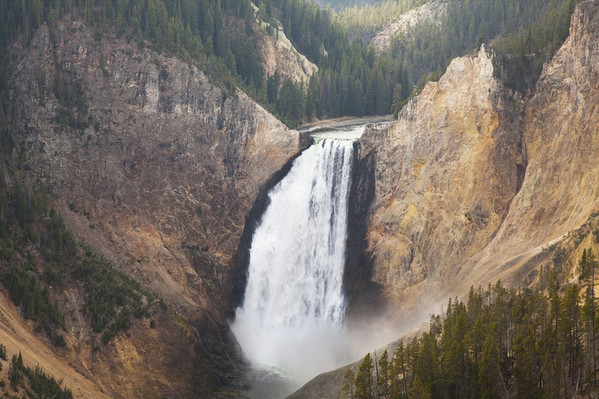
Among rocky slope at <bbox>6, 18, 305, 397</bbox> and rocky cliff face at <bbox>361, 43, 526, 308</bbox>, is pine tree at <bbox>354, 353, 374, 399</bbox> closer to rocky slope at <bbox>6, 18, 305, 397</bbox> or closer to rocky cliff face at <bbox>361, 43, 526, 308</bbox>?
rocky cliff face at <bbox>361, 43, 526, 308</bbox>

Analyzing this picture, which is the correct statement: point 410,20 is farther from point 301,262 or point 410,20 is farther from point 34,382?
point 34,382

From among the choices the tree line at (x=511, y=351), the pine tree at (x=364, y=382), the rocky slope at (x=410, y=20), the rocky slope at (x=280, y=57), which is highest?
the rocky slope at (x=410, y=20)

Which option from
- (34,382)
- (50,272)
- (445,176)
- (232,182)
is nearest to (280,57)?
(232,182)

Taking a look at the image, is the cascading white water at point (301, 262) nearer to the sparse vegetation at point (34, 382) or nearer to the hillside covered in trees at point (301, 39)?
the hillside covered in trees at point (301, 39)

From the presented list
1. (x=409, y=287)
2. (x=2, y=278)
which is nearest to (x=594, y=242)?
(x=409, y=287)

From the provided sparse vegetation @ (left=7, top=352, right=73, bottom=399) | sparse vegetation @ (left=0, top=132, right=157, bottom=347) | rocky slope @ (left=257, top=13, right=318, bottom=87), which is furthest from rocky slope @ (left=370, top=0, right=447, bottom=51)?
sparse vegetation @ (left=7, top=352, right=73, bottom=399)

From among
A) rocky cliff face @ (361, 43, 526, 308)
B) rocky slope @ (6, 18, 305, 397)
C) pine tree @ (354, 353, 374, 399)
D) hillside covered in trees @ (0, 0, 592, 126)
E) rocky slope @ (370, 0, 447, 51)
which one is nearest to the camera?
pine tree @ (354, 353, 374, 399)

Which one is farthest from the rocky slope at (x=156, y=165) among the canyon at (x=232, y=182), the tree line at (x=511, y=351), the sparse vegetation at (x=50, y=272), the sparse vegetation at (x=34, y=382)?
the tree line at (x=511, y=351)
